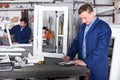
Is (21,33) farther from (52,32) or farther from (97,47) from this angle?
(97,47)

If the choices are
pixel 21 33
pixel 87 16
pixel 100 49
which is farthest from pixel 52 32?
pixel 21 33

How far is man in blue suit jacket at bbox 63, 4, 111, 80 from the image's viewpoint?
2398 millimetres

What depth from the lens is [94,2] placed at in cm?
583

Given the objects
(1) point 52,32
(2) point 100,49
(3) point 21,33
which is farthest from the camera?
(3) point 21,33

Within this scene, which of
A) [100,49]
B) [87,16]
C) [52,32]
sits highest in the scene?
[87,16]

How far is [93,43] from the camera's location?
8.20ft

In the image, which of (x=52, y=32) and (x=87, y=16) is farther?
(x=52, y=32)

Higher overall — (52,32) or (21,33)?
(52,32)

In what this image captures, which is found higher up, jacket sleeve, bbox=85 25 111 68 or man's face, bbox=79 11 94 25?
man's face, bbox=79 11 94 25

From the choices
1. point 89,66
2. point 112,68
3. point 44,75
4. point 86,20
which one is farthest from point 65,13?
point 112,68

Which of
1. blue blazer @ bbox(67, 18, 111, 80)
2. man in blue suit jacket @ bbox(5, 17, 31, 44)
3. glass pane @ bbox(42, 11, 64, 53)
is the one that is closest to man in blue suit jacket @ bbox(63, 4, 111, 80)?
blue blazer @ bbox(67, 18, 111, 80)

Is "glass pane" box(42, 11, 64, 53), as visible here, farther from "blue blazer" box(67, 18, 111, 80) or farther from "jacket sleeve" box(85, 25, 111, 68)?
"jacket sleeve" box(85, 25, 111, 68)

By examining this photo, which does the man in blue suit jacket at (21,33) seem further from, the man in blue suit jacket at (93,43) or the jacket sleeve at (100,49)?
the jacket sleeve at (100,49)

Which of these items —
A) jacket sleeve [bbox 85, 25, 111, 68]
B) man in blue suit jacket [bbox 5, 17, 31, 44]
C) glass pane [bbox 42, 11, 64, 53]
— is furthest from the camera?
man in blue suit jacket [bbox 5, 17, 31, 44]
